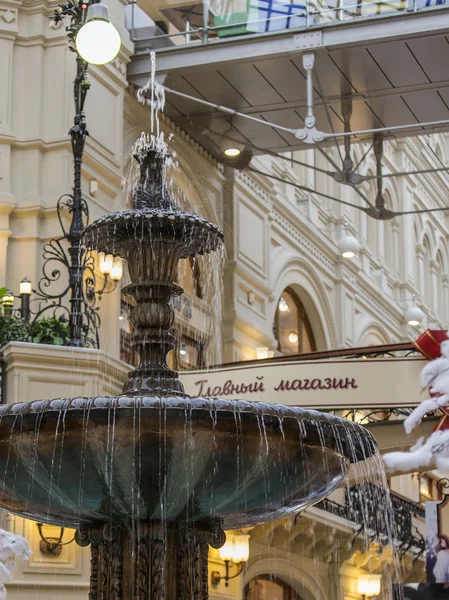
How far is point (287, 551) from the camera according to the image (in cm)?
2075

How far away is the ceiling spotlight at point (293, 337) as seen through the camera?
25.1 meters

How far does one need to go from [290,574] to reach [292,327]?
5857 mm

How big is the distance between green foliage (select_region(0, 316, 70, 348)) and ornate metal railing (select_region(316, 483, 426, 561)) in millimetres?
6899

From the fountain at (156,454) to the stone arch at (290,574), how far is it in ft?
40.9

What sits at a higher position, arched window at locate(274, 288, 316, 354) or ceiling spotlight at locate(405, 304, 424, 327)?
ceiling spotlight at locate(405, 304, 424, 327)

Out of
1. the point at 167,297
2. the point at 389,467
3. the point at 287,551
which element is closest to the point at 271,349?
the point at 287,551

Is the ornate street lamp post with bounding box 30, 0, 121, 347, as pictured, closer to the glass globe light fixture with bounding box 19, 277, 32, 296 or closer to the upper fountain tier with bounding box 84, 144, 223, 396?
the glass globe light fixture with bounding box 19, 277, 32, 296

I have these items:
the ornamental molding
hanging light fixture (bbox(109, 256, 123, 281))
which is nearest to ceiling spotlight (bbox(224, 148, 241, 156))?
the ornamental molding

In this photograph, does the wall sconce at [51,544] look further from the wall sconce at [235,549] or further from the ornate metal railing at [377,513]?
the ornate metal railing at [377,513]

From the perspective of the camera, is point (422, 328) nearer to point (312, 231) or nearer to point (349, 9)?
point (312, 231)

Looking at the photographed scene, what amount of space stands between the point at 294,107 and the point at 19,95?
4.54m

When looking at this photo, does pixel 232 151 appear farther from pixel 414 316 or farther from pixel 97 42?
pixel 414 316

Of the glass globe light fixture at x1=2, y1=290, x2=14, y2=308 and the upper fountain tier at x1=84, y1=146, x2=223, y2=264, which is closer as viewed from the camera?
the upper fountain tier at x1=84, y1=146, x2=223, y2=264

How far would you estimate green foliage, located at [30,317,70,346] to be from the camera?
551 inches
